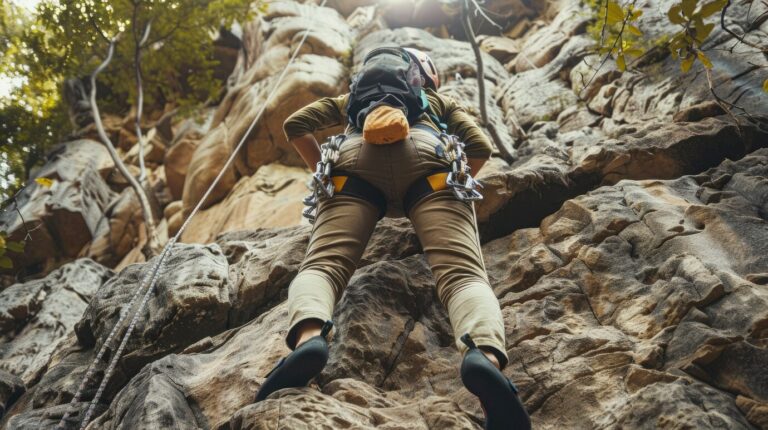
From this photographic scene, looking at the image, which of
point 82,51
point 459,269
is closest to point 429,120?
point 459,269

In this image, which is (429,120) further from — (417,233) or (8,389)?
(8,389)

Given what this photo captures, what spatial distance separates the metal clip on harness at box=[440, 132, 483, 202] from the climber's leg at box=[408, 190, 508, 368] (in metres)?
0.06

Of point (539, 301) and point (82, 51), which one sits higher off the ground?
point (82, 51)

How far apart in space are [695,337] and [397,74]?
2337mm

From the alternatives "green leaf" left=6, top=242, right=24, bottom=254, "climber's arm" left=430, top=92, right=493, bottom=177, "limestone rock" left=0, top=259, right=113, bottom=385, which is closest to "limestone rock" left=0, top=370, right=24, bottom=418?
"limestone rock" left=0, top=259, right=113, bottom=385

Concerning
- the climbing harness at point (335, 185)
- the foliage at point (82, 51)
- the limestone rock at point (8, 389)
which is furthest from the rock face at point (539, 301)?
the foliage at point (82, 51)

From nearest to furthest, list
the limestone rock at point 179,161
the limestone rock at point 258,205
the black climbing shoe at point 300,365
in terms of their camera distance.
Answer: the black climbing shoe at point 300,365 < the limestone rock at point 258,205 < the limestone rock at point 179,161

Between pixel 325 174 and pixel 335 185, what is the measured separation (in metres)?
0.09

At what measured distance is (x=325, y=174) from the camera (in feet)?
10.0

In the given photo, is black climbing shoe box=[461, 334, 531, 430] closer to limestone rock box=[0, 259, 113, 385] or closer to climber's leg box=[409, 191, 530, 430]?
climber's leg box=[409, 191, 530, 430]

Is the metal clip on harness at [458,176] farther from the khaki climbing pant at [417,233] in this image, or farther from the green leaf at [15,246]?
the green leaf at [15,246]

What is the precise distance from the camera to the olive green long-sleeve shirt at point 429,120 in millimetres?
3684

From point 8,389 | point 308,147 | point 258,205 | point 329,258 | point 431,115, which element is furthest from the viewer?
point 258,205

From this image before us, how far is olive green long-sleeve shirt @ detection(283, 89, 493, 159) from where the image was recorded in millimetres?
3684
